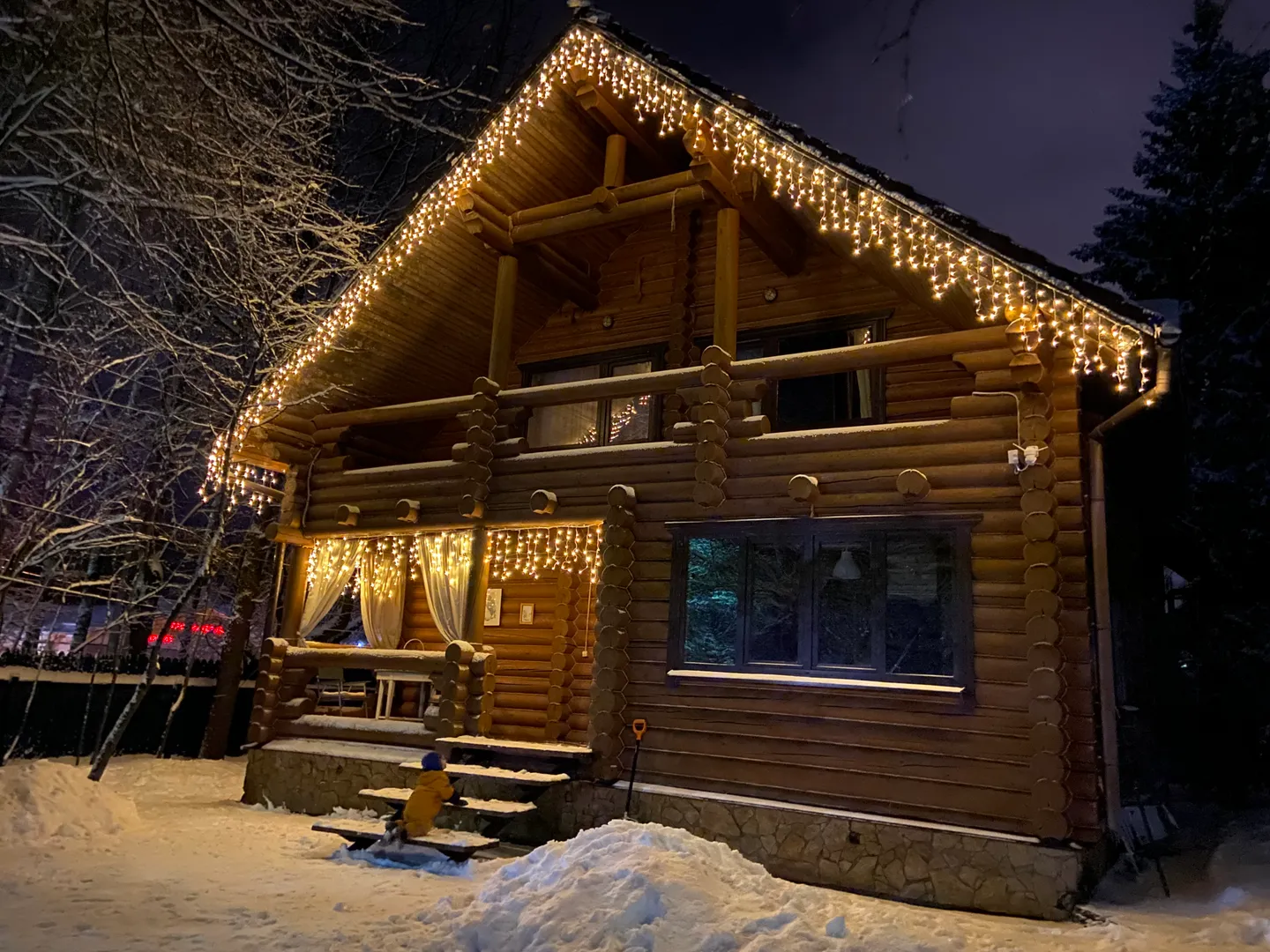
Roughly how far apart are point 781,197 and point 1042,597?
534 centimetres

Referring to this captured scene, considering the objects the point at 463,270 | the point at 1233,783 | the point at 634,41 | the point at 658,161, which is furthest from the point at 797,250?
the point at 1233,783

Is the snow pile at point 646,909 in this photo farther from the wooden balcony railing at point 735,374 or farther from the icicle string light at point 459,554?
the wooden balcony railing at point 735,374

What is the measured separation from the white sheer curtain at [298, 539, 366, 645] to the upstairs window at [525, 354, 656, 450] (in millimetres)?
3104

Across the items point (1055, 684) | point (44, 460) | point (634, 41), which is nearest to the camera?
point (1055, 684)

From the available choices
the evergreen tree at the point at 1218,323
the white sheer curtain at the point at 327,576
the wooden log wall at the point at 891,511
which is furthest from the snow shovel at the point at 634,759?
the evergreen tree at the point at 1218,323

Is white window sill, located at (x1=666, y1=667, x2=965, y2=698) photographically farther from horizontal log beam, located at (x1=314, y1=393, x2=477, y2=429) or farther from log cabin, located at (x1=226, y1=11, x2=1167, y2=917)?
horizontal log beam, located at (x1=314, y1=393, x2=477, y2=429)

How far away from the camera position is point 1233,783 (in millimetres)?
13469

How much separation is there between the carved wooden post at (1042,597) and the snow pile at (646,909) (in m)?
1.70

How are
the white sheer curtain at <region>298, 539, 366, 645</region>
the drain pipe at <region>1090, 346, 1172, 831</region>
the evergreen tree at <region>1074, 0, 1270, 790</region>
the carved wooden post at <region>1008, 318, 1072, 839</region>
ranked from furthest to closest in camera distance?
the evergreen tree at <region>1074, 0, 1270, 790</region>
the white sheer curtain at <region>298, 539, 366, 645</region>
the drain pipe at <region>1090, 346, 1172, 831</region>
the carved wooden post at <region>1008, 318, 1072, 839</region>

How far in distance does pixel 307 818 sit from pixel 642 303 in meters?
8.34

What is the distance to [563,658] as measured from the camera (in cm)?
1271

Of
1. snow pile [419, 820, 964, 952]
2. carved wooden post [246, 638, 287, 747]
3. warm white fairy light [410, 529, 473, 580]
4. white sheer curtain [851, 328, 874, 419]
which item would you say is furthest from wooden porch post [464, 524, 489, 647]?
white sheer curtain [851, 328, 874, 419]

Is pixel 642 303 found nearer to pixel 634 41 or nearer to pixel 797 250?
pixel 797 250

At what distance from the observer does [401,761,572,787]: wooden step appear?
9.39 metres
